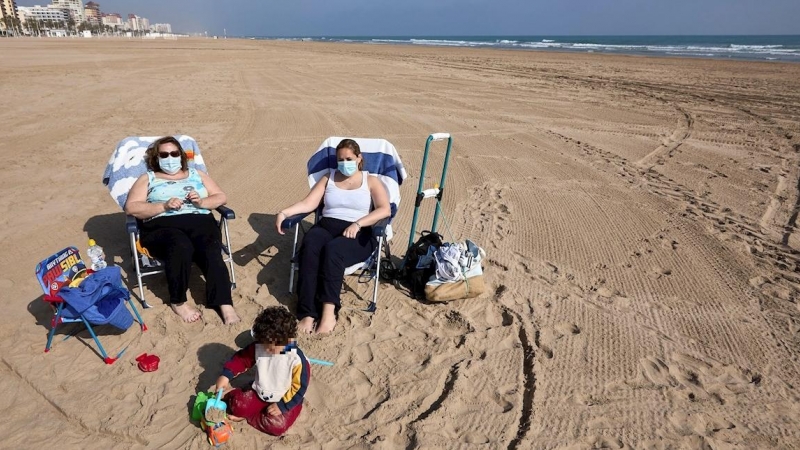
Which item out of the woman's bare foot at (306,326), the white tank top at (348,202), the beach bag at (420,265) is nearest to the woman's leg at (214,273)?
the woman's bare foot at (306,326)

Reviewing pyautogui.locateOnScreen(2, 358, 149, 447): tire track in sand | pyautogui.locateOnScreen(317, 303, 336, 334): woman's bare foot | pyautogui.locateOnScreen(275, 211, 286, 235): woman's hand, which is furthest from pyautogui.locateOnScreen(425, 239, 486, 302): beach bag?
pyautogui.locateOnScreen(2, 358, 149, 447): tire track in sand

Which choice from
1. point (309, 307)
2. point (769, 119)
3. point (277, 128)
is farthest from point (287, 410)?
point (769, 119)

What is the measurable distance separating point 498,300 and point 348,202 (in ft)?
4.78

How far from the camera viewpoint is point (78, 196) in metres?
5.91

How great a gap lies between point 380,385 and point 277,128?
7.39m

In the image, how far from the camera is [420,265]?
4.12 metres

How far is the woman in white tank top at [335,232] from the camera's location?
3.59 m

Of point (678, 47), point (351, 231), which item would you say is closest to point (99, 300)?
point (351, 231)

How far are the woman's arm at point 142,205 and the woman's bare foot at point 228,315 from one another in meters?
0.86

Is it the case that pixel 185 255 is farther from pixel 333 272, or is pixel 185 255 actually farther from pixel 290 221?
pixel 333 272

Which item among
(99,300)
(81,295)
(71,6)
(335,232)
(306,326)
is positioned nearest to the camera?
(81,295)

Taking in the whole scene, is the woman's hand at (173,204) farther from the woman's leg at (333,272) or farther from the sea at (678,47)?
the sea at (678,47)

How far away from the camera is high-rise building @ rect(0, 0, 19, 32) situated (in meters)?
78.5

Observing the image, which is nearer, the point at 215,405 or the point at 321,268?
the point at 215,405
